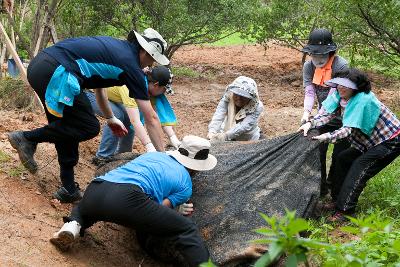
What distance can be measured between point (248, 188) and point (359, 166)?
3.36 ft

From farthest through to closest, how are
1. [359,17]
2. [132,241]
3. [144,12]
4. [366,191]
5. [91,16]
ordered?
A: [144,12]
[91,16]
[359,17]
[366,191]
[132,241]

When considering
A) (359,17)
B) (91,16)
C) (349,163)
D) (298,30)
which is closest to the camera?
(349,163)

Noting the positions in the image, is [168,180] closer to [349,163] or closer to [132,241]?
[132,241]

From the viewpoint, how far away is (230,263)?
378 centimetres

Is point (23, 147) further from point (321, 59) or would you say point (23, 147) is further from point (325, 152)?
point (321, 59)

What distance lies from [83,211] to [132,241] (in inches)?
31.2

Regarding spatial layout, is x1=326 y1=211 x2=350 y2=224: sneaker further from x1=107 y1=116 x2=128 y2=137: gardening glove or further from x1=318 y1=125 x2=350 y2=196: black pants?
x1=107 y1=116 x2=128 y2=137: gardening glove

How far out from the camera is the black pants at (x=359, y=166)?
4625 mm

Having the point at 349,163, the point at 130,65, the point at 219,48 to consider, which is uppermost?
the point at 130,65

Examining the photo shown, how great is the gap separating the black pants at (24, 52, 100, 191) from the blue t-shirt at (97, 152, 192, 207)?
1.78 ft

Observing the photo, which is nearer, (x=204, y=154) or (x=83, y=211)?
(x=83, y=211)

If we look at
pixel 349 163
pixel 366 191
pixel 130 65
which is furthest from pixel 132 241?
pixel 366 191

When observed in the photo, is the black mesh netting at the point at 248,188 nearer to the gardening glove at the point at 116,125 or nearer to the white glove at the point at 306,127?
the white glove at the point at 306,127

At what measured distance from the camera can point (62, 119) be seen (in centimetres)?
403
